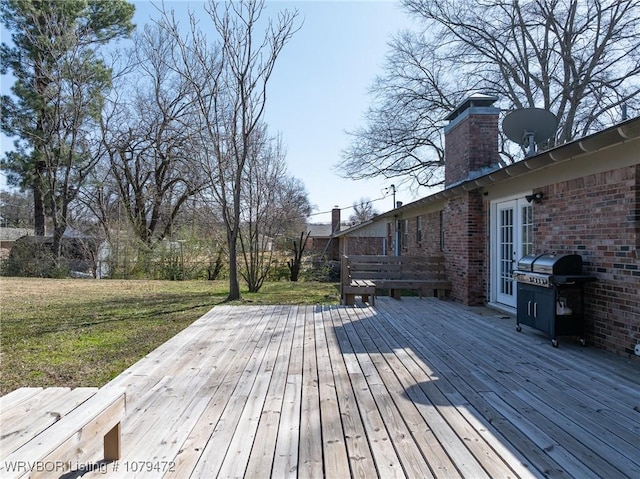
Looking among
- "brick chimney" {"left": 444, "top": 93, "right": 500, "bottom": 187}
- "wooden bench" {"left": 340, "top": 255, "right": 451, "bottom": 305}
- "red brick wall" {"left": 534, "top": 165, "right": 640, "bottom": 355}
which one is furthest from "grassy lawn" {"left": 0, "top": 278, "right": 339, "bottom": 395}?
"red brick wall" {"left": 534, "top": 165, "right": 640, "bottom": 355}

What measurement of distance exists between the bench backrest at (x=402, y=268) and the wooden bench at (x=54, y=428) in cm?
730

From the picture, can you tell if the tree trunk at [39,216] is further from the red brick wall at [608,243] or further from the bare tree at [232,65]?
the red brick wall at [608,243]

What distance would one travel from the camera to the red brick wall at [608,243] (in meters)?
4.38

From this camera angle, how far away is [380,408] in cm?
316

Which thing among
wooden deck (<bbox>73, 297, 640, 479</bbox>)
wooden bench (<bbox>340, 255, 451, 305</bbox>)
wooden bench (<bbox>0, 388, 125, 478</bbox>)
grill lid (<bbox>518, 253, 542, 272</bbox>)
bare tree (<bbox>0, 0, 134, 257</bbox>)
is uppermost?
bare tree (<bbox>0, 0, 134, 257</bbox>)

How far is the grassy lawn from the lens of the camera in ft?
15.6

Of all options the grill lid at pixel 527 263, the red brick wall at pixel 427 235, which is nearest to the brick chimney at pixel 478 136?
the red brick wall at pixel 427 235

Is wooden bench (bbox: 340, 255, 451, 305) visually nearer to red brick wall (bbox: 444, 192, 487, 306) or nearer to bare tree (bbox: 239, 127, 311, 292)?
red brick wall (bbox: 444, 192, 487, 306)

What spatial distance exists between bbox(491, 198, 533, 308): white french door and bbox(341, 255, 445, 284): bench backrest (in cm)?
176

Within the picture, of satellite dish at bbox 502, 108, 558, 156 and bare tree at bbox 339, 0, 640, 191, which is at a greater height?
bare tree at bbox 339, 0, 640, 191

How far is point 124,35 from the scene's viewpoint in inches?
760

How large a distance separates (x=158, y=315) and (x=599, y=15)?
1887 cm

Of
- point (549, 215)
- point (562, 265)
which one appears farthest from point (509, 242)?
point (562, 265)

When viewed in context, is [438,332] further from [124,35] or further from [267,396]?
[124,35]
